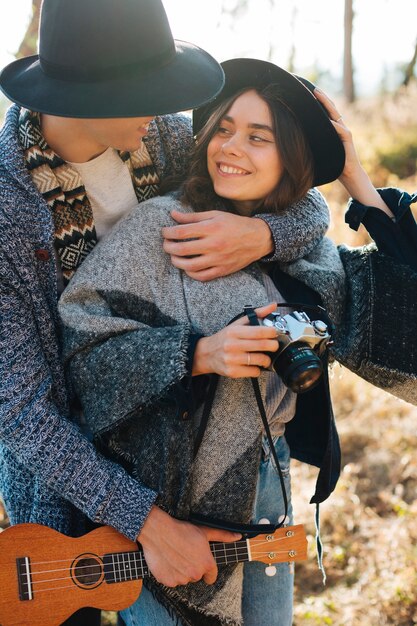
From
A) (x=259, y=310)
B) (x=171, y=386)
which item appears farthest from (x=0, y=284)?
(x=259, y=310)

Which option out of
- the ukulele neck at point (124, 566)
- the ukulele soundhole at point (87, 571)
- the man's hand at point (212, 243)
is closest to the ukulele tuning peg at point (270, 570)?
the ukulele neck at point (124, 566)

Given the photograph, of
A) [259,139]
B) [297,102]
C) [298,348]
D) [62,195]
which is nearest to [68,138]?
[62,195]

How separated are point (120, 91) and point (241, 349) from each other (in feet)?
2.18

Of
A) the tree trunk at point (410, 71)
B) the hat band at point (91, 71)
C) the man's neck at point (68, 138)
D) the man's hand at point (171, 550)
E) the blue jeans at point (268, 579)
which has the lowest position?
the tree trunk at point (410, 71)

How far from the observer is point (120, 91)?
174 cm

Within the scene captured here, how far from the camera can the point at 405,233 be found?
2389 mm

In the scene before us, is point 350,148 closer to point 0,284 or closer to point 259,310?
point 259,310

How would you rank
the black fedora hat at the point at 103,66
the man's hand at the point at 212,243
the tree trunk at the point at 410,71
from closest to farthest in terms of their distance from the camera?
the black fedora hat at the point at 103,66, the man's hand at the point at 212,243, the tree trunk at the point at 410,71

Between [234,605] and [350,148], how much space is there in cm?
142

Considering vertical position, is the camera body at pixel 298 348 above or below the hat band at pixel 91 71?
below

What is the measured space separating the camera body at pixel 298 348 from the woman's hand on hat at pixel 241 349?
0.02 metres

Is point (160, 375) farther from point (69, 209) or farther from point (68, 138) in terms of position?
point (68, 138)

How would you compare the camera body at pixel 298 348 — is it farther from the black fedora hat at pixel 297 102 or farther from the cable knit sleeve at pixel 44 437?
the black fedora hat at pixel 297 102

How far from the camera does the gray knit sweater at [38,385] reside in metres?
1.86
